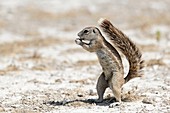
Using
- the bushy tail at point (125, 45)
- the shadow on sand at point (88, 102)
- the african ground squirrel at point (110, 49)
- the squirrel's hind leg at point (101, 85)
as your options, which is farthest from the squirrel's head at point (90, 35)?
the shadow on sand at point (88, 102)

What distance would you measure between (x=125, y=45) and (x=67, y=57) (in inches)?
255

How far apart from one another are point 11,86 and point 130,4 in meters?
16.9

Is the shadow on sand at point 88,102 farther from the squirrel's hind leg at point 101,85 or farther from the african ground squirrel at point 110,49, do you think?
the african ground squirrel at point 110,49

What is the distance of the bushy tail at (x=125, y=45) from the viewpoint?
754 centimetres

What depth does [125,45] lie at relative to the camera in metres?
7.67

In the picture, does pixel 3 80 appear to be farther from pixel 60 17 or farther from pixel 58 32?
pixel 60 17

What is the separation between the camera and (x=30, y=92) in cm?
892

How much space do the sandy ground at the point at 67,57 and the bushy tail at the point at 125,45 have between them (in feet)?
1.56

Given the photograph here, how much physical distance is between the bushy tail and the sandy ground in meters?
0.48

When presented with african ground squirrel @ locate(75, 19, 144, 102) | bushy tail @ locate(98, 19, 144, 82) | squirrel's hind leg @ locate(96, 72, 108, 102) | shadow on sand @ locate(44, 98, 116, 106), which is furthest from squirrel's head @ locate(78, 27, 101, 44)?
shadow on sand @ locate(44, 98, 116, 106)

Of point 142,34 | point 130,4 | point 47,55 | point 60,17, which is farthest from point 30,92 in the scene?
point 130,4

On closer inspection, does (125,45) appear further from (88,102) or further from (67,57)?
(67,57)

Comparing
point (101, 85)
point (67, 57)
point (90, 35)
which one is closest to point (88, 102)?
point (101, 85)

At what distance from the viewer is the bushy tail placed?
24.7 ft
